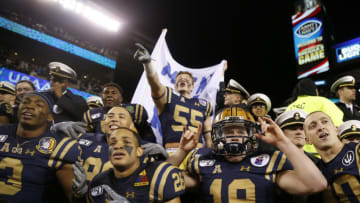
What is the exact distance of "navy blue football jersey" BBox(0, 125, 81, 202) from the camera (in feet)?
8.84

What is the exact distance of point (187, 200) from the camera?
2.96m

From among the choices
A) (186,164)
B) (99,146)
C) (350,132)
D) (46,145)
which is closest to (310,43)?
(350,132)

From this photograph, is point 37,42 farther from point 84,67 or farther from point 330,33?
point 330,33

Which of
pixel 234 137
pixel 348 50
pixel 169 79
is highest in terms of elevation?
pixel 348 50

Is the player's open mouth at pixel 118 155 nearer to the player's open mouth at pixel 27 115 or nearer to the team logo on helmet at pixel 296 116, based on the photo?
the player's open mouth at pixel 27 115

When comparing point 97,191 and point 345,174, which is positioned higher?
point 345,174

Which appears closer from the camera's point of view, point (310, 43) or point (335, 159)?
point (335, 159)

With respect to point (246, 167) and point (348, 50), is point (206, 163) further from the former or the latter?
point (348, 50)

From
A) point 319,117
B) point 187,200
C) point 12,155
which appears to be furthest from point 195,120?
point 12,155

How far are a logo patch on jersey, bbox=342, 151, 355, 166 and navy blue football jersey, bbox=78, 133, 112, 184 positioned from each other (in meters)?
2.27

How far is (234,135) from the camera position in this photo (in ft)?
8.32

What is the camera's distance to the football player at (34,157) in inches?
107

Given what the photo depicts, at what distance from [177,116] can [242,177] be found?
1.74 metres

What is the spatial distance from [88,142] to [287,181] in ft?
7.24
